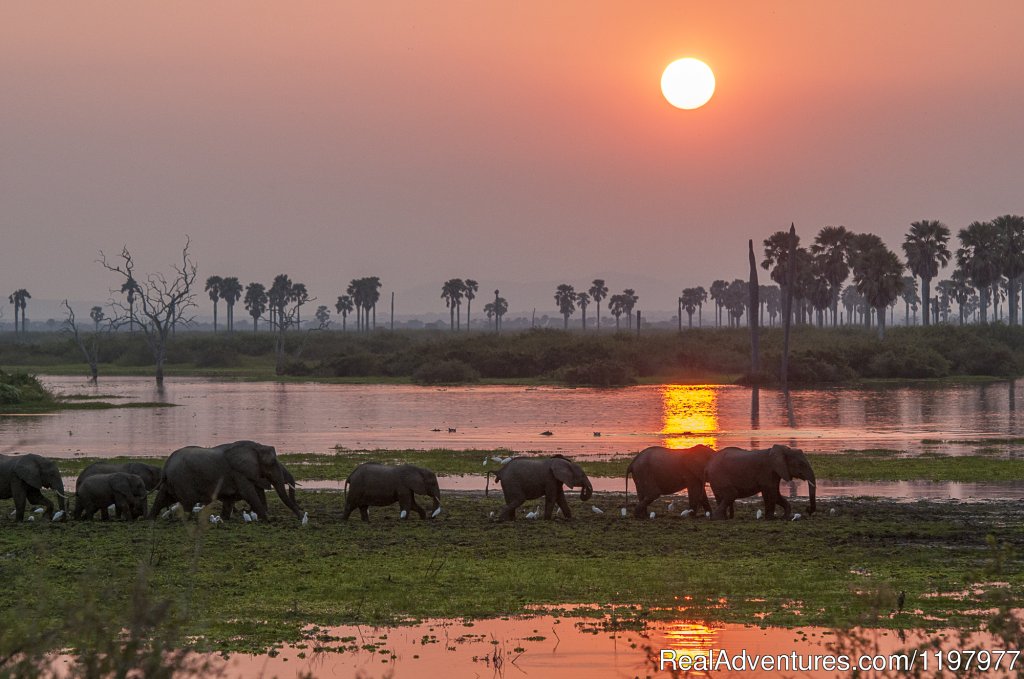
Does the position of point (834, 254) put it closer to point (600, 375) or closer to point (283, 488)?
point (600, 375)

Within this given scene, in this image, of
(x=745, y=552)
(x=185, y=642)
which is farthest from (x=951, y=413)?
(x=185, y=642)

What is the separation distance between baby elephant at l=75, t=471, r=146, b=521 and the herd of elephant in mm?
17

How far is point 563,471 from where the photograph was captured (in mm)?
21703

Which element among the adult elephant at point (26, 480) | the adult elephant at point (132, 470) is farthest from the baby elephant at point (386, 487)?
the adult elephant at point (26, 480)

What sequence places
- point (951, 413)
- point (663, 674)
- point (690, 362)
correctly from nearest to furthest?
point (663, 674) < point (951, 413) < point (690, 362)

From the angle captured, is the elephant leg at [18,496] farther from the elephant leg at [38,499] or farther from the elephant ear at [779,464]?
the elephant ear at [779,464]

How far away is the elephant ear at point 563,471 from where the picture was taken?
71.0 feet

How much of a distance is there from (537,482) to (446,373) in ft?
251

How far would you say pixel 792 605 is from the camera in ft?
47.4

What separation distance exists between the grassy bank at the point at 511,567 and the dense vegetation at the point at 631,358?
233 ft

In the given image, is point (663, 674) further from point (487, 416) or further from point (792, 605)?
point (487, 416)

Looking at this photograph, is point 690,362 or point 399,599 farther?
point 690,362

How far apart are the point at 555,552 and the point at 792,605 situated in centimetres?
457

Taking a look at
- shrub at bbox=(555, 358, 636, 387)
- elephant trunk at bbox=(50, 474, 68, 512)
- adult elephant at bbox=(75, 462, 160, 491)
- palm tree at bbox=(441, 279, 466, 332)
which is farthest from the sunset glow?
palm tree at bbox=(441, 279, 466, 332)
